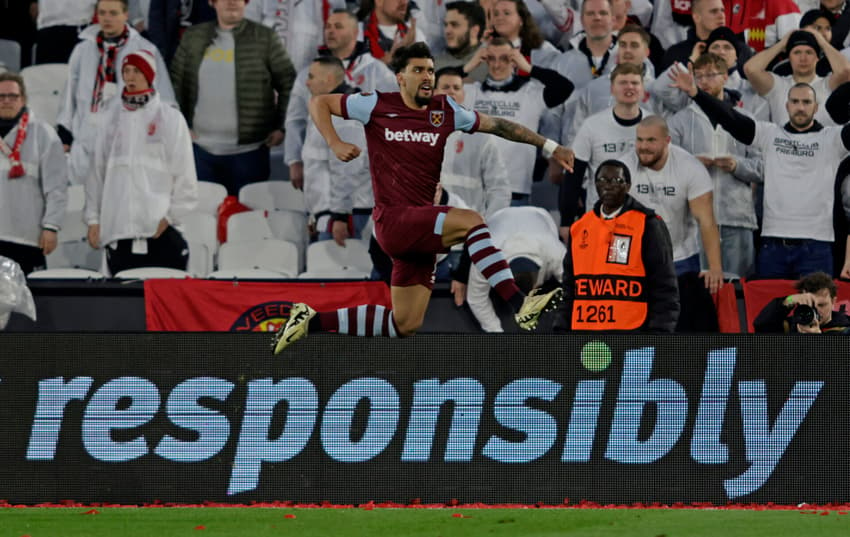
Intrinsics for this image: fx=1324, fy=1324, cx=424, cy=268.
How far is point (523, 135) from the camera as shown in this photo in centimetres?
804

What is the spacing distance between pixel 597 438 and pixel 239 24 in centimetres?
621

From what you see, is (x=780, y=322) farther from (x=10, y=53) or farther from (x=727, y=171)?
(x=10, y=53)

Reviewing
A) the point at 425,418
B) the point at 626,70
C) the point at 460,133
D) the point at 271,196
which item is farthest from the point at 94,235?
the point at 626,70

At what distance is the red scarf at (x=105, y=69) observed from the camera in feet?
40.9

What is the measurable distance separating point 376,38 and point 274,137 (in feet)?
4.53

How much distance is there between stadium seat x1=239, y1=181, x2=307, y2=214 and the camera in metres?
12.8

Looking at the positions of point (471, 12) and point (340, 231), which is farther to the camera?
point (471, 12)

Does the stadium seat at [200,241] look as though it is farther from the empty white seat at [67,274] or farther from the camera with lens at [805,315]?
the camera with lens at [805,315]

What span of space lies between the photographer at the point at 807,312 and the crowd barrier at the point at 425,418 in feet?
3.75

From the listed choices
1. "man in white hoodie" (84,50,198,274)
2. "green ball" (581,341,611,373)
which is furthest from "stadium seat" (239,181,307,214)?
"green ball" (581,341,611,373)

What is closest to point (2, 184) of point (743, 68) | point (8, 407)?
point (8, 407)

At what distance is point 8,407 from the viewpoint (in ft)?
27.7

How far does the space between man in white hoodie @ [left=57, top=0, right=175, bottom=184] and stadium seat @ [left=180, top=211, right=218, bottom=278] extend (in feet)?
3.52

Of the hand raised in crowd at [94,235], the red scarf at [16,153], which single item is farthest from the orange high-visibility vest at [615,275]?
the red scarf at [16,153]
